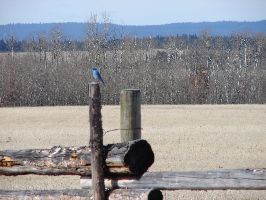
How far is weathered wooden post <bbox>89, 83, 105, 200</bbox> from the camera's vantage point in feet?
18.4

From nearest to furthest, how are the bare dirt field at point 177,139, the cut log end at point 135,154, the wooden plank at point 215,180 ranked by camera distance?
the cut log end at point 135,154 → the wooden plank at point 215,180 → the bare dirt field at point 177,139

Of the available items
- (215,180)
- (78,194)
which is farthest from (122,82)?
(78,194)

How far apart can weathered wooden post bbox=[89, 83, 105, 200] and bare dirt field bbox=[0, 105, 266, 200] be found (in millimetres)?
4851

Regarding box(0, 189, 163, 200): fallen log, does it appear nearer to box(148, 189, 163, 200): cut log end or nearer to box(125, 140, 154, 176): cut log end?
box(148, 189, 163, 200): cut log end

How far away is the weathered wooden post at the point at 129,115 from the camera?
7.18 meters

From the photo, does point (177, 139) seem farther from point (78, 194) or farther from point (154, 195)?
point (154, 195)

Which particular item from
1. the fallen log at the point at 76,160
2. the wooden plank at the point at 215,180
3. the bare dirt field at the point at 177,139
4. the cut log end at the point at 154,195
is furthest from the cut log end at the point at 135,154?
the bare dirt field at the point at 177,139

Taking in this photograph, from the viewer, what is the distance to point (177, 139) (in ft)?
88.0

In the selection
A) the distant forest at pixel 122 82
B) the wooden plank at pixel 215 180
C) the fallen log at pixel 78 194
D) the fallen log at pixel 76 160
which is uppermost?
the fallen log at pixel 76 160

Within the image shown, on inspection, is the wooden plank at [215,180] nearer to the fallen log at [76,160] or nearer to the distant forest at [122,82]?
the fallen log at [76,160]

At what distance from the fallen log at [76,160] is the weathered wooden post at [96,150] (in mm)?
98

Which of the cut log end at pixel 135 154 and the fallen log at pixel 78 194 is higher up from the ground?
the cut log end at pixel 135 154

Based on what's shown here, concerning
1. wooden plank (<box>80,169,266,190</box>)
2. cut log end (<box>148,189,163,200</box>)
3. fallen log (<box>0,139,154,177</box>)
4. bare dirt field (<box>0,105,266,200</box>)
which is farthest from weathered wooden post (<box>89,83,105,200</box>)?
bare dirt field (<box>0,105,266,200</box>)

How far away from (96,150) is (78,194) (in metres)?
0.51
